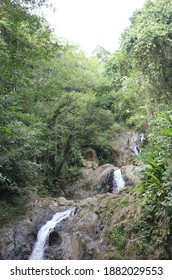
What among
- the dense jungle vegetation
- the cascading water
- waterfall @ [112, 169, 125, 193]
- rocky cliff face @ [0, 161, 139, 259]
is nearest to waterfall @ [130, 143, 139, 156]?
the cascading water

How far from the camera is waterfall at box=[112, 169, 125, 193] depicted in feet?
42.5

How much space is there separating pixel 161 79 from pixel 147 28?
2.00 m

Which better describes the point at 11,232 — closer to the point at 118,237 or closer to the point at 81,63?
the point at 118,237

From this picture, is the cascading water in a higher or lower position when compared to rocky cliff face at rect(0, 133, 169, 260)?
higher

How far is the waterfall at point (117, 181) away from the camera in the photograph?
42.5 feet

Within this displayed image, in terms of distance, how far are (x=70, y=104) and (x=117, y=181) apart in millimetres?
4491

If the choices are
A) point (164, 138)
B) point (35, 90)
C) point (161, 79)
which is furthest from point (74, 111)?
point (164, 138)

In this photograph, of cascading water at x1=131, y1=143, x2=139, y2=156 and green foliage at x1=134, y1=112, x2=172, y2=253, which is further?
cascading water at x1=131, y1=143, x2=139, y2=156

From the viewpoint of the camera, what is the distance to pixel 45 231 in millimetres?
8914

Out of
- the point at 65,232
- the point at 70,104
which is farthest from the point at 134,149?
the point at 65,232

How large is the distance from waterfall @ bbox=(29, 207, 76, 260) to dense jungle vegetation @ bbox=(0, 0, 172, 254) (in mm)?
1314

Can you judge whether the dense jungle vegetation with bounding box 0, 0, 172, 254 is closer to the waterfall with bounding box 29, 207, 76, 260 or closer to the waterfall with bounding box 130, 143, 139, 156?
the waterfall with bounding box 29, 207, 76, 260

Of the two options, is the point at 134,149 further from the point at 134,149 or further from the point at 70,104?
the point at 70,104

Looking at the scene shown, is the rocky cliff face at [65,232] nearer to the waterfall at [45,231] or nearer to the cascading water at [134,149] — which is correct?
the waterfall at [45,231]
